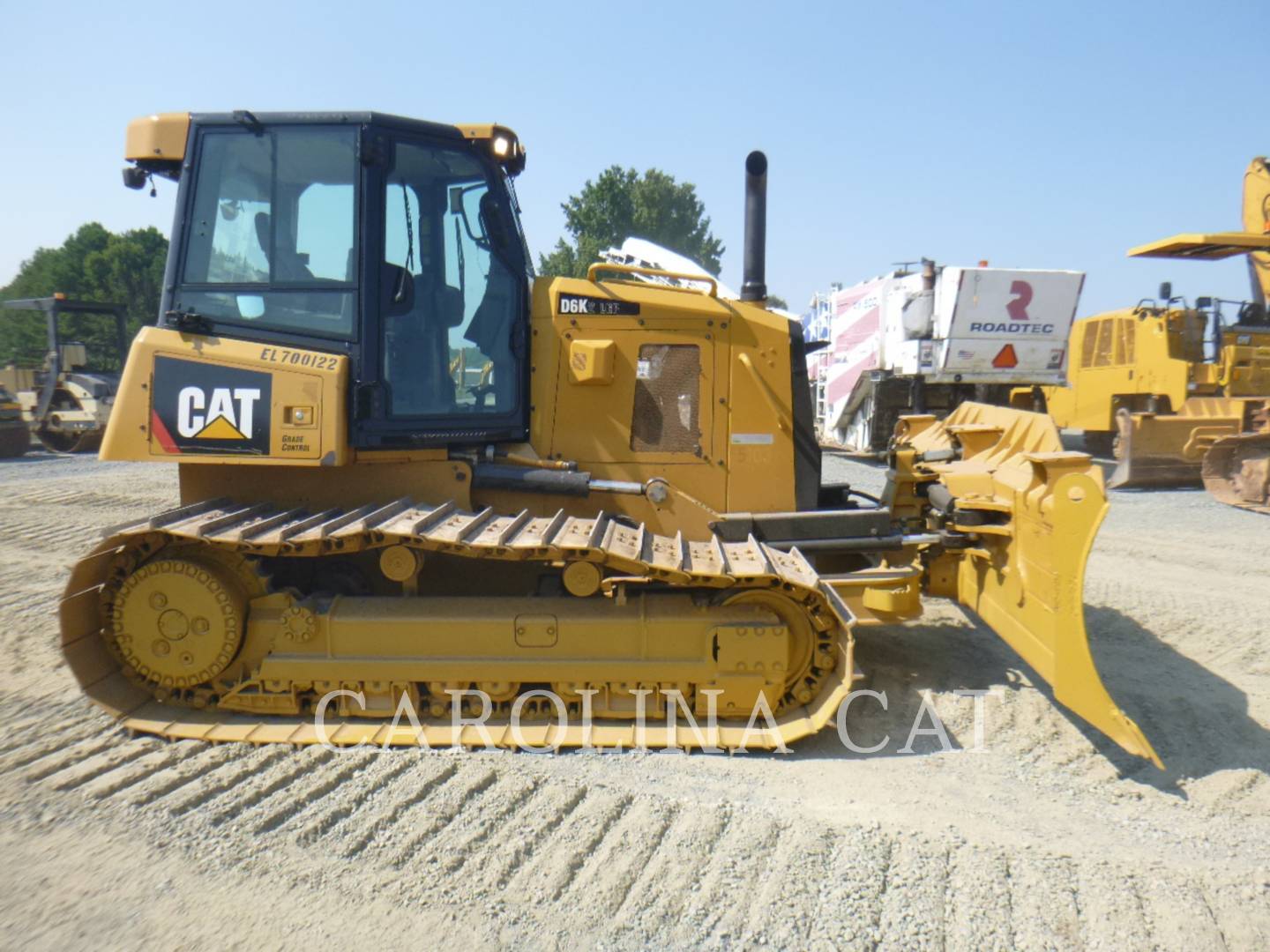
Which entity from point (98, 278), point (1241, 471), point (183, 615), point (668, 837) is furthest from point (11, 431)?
point (98, 278)

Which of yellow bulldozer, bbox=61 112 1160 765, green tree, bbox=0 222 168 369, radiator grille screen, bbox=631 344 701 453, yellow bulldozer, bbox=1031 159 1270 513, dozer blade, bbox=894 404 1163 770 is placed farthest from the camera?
green tree, bbox=0 222 168 369

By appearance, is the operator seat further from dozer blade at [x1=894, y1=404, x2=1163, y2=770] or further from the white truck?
the white truck

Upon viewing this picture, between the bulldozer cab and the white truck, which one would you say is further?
the white truck

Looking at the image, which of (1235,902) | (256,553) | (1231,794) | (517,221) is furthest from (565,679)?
(1231,794)

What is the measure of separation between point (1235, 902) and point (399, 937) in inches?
103

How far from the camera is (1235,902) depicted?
2652 millimetres

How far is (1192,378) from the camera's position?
1184 cm

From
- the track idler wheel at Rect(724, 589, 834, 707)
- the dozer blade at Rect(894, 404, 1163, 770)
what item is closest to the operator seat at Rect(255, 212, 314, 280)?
the track idler wheel at Rect(724, 589, 834, 707)

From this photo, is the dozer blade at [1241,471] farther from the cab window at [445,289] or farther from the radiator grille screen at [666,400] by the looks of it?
the cab window at [445,289]

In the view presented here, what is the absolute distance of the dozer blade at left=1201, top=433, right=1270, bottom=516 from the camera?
10039mm

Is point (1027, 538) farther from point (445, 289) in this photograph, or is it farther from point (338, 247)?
point (338, 247)

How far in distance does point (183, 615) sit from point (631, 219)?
120 feet

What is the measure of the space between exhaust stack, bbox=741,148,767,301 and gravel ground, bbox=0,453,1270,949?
230cm

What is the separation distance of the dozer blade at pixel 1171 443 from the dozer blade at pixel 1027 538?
25.1 ft
